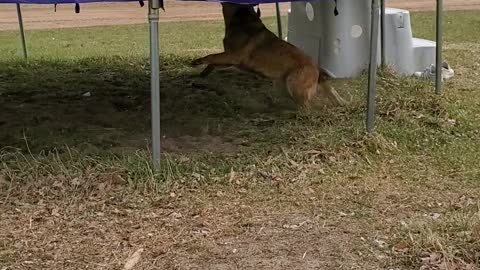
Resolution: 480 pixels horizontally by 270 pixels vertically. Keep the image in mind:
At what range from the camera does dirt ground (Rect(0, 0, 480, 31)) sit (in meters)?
19.5

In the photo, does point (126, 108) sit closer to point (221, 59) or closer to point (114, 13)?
point (221, 59)

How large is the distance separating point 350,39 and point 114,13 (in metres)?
14.2

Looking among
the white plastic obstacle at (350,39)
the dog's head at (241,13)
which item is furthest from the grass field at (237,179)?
the dog's head at (241,13)

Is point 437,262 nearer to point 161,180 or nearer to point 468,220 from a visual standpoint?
point 468,220

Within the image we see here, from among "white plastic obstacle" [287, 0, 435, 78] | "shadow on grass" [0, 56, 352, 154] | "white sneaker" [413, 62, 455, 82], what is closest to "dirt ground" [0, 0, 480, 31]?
"shadow on grass" [0, 56, 352, 154]

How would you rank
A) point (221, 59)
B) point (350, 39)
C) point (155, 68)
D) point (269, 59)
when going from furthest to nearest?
point (350, 39), point (221, 59), point (269, 59), point (155, 68)

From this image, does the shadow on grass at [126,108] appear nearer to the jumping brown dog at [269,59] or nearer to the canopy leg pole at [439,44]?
the jumping brown dog at [269,59]

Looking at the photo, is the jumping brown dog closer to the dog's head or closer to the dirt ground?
the dog's head

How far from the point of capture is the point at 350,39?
9.13 meters

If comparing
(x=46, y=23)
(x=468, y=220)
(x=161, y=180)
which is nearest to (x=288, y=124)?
(x=161, y=180)

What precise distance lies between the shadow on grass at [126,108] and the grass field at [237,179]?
29 millimetres

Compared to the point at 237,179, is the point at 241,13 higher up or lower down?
higher up

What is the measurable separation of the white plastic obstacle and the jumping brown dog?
1680 mm

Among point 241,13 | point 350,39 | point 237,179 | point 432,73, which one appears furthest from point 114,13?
point 237,179
